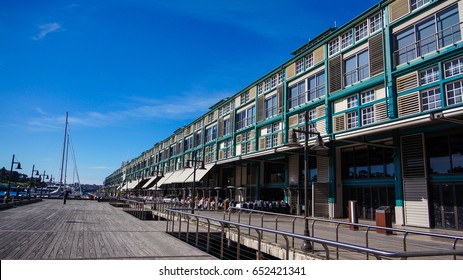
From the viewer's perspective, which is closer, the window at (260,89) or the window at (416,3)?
the window at (416,3)

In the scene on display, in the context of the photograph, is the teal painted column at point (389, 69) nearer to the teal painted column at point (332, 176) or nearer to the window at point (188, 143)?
the teal painted column at point (332, 176)

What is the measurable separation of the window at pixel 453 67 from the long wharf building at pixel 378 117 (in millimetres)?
51

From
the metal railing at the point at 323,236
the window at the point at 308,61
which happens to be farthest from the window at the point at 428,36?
the metal railing at the point at 323,236

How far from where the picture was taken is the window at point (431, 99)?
57.5ft

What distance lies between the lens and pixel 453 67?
17.0m

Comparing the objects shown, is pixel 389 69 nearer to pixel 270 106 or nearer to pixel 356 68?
pixel 356 68

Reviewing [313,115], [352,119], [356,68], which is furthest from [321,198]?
[356,68]

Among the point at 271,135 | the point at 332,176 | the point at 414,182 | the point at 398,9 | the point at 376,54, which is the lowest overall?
the point at 414,182

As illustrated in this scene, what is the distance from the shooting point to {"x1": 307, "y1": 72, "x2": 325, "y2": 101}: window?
2610 centimetres

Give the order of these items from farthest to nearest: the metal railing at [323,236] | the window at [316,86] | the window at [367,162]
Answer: the window at [316,86]
the window at [367,162]
the metal railing at [323,236]

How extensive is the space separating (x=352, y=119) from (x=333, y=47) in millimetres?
6117

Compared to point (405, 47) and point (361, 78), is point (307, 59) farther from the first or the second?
point (405, 47)

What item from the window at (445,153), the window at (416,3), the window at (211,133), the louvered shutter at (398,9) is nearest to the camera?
the window at (445,153)

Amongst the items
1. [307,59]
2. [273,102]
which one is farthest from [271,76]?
[307,59]
